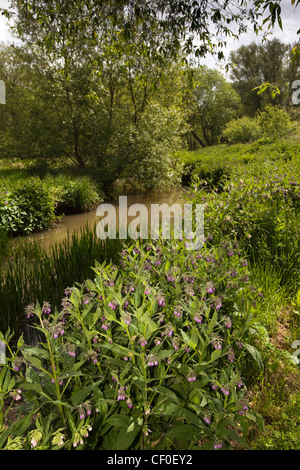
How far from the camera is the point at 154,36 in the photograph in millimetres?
5043

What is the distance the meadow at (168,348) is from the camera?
4.82 ft

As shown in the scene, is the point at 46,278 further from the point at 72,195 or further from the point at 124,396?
the point at 72,195

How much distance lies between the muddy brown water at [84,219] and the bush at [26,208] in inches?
11.5

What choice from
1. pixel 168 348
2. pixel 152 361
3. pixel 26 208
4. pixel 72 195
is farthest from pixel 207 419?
pixel 72 195

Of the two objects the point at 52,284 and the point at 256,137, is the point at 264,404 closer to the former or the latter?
the point at 52,284

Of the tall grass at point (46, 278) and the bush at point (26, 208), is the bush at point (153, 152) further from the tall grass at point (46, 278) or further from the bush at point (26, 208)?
the tall grass at point (46, 278)

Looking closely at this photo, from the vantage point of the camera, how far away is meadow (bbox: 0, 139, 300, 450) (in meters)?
1.47

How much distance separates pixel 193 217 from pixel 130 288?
251 centimetres

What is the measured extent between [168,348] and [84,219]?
29.2 feet

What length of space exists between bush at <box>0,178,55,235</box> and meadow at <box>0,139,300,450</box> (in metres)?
4.43

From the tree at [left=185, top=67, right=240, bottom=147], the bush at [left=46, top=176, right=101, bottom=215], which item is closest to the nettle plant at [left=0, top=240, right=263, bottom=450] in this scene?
the bush at [left=46, top=176, right=101, bottom=215]

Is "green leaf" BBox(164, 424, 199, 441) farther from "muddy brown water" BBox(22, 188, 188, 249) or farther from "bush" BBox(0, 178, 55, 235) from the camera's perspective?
"bush" BBox(0, 178, 55, 235)

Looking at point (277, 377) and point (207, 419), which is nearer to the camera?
point (207, 419)

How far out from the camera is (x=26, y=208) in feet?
29.1
